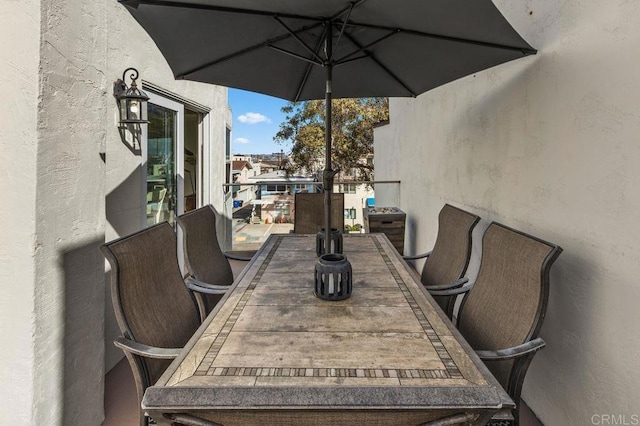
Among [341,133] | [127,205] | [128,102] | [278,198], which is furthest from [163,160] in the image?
[341,133]

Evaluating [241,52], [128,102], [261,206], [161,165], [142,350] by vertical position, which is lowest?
[142,350]

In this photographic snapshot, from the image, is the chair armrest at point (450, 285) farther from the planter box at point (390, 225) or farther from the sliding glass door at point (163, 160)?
the sliding glass door at point (163, 160)

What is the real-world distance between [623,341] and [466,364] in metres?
0.82

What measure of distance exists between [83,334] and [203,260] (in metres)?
0.76

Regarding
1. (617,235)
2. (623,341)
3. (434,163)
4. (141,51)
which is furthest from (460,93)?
(141,51)

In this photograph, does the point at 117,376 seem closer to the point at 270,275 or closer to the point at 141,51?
the point at 270,275

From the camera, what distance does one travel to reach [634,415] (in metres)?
1.27

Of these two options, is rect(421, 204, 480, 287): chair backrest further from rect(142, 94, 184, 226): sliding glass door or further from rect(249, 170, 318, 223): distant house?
rect(249, 170, 318, 223): distant house

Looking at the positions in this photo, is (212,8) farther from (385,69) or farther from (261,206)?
(261,206)

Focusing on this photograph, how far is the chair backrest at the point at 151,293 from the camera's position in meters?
1.31

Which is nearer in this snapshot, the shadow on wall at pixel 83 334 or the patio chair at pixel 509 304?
the patio chair at pixel 509 304

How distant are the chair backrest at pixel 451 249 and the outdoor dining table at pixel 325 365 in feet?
1.66

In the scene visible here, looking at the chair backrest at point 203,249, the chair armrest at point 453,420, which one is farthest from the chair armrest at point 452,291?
the chair backrest at point 203,249

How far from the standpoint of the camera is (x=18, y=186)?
1416 millimetres
